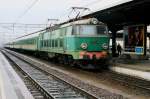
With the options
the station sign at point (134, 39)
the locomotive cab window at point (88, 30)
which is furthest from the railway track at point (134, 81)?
the station sign at point (134, 39)

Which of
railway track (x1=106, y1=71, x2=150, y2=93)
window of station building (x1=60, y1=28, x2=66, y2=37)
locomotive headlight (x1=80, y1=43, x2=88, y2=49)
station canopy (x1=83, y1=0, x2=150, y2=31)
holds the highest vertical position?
station canopy (x1=83, y1=0, x2=150, y2=31)

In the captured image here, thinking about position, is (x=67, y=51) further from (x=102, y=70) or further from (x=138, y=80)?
(x=138, y=80)

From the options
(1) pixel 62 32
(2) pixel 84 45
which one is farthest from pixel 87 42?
(1) pixel 62 32

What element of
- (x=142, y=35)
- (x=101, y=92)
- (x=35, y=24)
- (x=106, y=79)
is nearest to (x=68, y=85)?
(x=101, y=92)

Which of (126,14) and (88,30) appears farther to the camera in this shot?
(126,14)

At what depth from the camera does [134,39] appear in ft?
81.7

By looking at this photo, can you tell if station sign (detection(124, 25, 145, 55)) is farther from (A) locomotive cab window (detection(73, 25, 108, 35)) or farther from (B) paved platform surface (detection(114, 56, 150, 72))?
(A) locomotive cab window (detection(73, 25, 108, 35))

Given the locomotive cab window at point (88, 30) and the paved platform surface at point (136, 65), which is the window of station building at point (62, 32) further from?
the paved platform surface at point (136, 65)

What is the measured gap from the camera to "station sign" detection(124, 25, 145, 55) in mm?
24062

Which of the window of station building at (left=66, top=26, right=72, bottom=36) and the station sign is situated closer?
the window of station building at (left=66, top=26, right=72, bottom=36)

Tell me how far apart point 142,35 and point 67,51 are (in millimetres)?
A: 5081

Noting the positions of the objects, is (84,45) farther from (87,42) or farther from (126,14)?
(126,14)

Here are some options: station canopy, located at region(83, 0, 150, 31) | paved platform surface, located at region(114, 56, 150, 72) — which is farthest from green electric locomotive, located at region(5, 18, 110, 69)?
station canopy, located at region(83, 0, 150, 31)

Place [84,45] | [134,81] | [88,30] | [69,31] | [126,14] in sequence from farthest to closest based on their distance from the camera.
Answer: [126,14]
[69,31]
[88,30]
[84,45]
[134,81]
